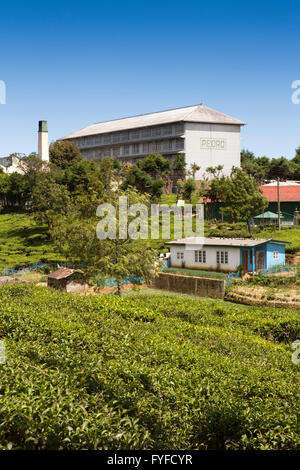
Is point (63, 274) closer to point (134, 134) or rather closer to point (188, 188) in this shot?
point (188, 188)

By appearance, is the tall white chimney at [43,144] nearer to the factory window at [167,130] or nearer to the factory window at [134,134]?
the factory window at [134,134]

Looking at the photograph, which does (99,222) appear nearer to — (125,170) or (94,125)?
(125,170)

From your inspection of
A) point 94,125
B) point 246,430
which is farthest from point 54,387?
point 94,125

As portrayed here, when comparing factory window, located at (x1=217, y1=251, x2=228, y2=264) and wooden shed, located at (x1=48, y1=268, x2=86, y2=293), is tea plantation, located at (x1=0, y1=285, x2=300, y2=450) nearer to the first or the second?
wooden shed, located at (x1=48, y1=268, x2=86, y2=293)

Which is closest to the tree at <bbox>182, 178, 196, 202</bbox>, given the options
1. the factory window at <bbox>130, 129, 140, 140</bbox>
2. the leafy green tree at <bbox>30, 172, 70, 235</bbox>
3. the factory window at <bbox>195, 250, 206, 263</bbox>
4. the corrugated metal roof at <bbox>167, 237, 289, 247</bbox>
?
the leafy green tree at <bbox>30, 172, 70, 235</bbox>

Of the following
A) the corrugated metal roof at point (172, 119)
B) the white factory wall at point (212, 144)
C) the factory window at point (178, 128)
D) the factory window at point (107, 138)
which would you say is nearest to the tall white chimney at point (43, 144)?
the factory window at point (107, 138)

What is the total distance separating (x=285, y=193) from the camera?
A: 54.9 m

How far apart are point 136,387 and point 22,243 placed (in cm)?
3714

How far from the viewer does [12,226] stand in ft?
169

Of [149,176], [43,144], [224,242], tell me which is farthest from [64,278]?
[43,144]

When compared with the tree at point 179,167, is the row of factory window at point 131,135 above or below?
above

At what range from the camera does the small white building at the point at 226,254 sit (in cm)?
3136

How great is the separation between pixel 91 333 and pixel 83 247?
43.0 feet

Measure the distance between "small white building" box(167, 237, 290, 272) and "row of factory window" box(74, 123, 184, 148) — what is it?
42.8 meters
